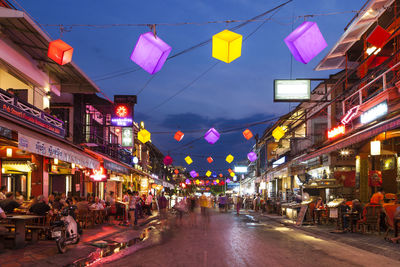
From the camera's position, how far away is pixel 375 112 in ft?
55.1

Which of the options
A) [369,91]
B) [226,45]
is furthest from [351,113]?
[226,45]

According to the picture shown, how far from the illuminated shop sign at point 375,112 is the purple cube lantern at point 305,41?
6420 mm

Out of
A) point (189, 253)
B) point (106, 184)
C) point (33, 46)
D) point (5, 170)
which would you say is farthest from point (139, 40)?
point (106, 184)

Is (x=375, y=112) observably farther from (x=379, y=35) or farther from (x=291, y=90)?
(x=291, y=90)

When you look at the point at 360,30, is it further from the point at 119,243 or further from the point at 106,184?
the point at 106,184

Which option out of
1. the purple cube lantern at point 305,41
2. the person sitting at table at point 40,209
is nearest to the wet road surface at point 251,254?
the person sitting at table at point 40,209

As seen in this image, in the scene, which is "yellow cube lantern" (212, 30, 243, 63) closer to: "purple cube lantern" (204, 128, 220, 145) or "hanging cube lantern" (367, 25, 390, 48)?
"hanging cube lantern" (367, 25, 390, 48)

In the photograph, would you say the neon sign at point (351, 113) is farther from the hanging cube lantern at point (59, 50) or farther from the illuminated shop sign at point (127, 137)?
the illuminated shop sign at point (127, 137)

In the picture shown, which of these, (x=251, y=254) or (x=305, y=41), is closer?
(x=305, y=41)

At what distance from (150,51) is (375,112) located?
10.5m

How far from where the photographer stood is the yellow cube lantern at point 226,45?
33.4ft

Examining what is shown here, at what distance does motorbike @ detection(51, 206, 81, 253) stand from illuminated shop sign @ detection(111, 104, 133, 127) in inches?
614

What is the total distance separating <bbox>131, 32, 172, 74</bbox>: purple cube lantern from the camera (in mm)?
10328

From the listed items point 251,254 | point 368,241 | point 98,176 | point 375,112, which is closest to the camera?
point 251,254
